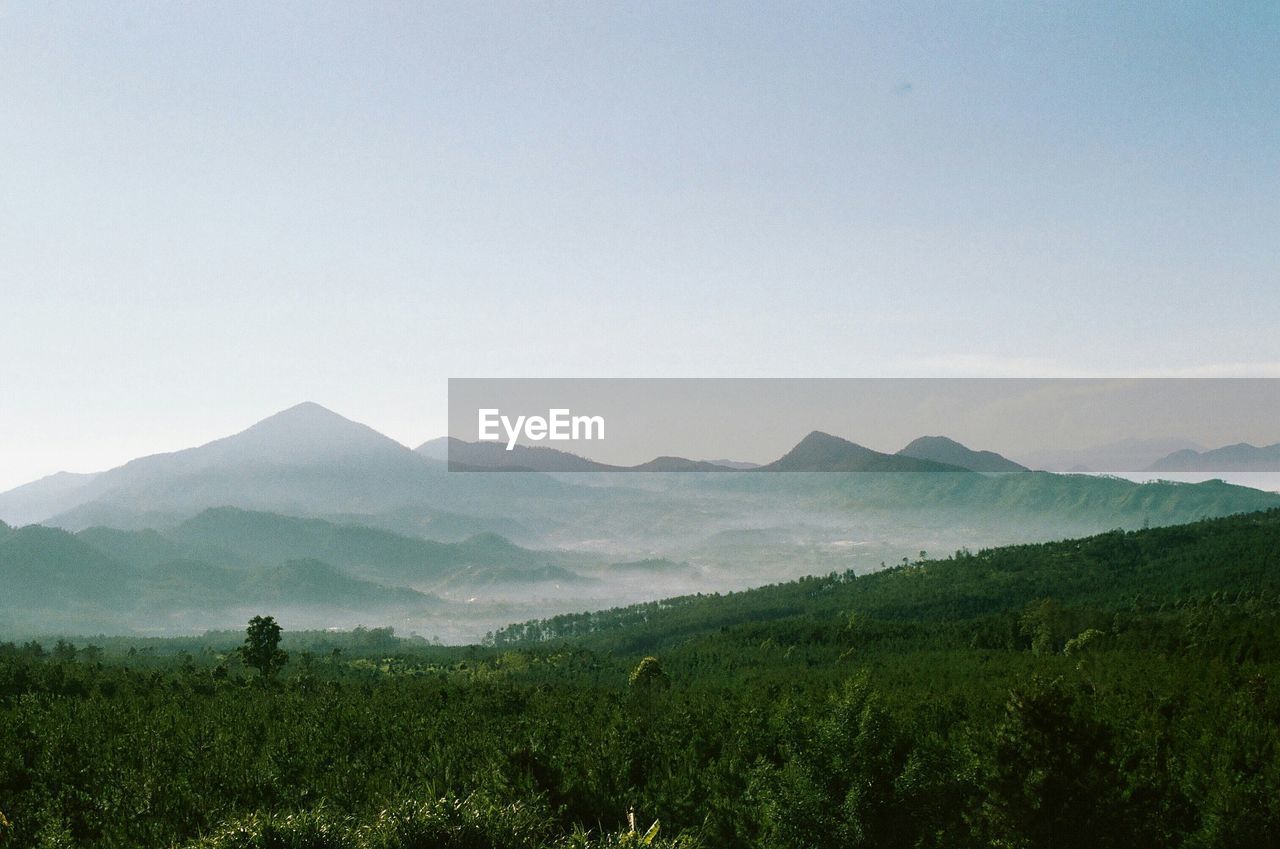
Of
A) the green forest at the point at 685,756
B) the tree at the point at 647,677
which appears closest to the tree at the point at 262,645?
the green forest at the point at 685,756

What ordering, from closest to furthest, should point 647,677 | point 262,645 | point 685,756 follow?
point 685,756, point 262,645, point 647,677

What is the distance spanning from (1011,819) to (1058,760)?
3.37 metres

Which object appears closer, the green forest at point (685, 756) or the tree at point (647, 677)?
the green forest at point (685, 756)

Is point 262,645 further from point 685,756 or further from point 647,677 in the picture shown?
→ point 685,756

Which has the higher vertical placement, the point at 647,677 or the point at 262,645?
the point at 262,645

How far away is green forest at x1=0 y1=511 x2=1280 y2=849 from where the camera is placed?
122 ft

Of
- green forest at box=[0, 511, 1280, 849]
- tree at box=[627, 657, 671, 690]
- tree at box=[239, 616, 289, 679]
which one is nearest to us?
green forest at box=[0, 511, 1280, 849]

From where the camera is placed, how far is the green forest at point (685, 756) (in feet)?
122

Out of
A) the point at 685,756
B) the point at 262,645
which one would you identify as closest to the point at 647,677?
the point at 685,756

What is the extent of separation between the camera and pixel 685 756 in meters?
75.1

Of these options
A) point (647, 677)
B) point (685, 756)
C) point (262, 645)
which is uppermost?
point (262, 645)

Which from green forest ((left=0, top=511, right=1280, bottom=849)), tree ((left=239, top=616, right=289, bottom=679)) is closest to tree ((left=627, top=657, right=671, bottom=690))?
green forest ((left=0, top=511, right=1280, bottom=849))

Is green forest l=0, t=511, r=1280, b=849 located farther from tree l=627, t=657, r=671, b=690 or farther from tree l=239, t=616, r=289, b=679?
tree l=627, t=657, r=671, b=690

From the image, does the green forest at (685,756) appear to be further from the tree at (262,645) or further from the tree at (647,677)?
the tree at (647,677)
